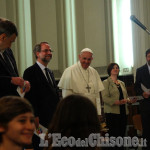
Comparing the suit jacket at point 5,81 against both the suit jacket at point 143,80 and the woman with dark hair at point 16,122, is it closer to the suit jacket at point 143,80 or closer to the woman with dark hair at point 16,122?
the woman with dark hair at point 16,122

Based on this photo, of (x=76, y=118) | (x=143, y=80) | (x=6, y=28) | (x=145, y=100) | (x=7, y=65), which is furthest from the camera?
(x=143, y=80)

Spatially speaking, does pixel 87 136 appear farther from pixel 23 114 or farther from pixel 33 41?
pixel 33 41

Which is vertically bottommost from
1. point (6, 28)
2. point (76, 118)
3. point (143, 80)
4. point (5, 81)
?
point (143, 80)

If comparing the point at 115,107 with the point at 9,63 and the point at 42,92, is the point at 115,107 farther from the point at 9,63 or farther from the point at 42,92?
the point at 9,63

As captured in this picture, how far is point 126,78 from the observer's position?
8.03 m

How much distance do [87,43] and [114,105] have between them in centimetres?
191

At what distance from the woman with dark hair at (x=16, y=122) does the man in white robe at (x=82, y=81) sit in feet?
11.5

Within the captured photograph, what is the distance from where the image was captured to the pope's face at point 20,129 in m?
1.84

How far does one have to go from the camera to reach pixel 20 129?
1.85 m

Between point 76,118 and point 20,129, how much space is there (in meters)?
0.27

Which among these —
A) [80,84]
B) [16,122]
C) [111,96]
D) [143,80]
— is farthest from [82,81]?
[16,122]

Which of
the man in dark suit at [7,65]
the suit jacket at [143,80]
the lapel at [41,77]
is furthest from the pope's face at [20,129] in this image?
the suit jacket at [143,80]

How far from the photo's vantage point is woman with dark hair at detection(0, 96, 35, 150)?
1841 mm

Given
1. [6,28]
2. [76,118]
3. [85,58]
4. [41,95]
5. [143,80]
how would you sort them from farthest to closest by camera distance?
[143,80], [85,58], [41,95], [6,28], [76,118]
